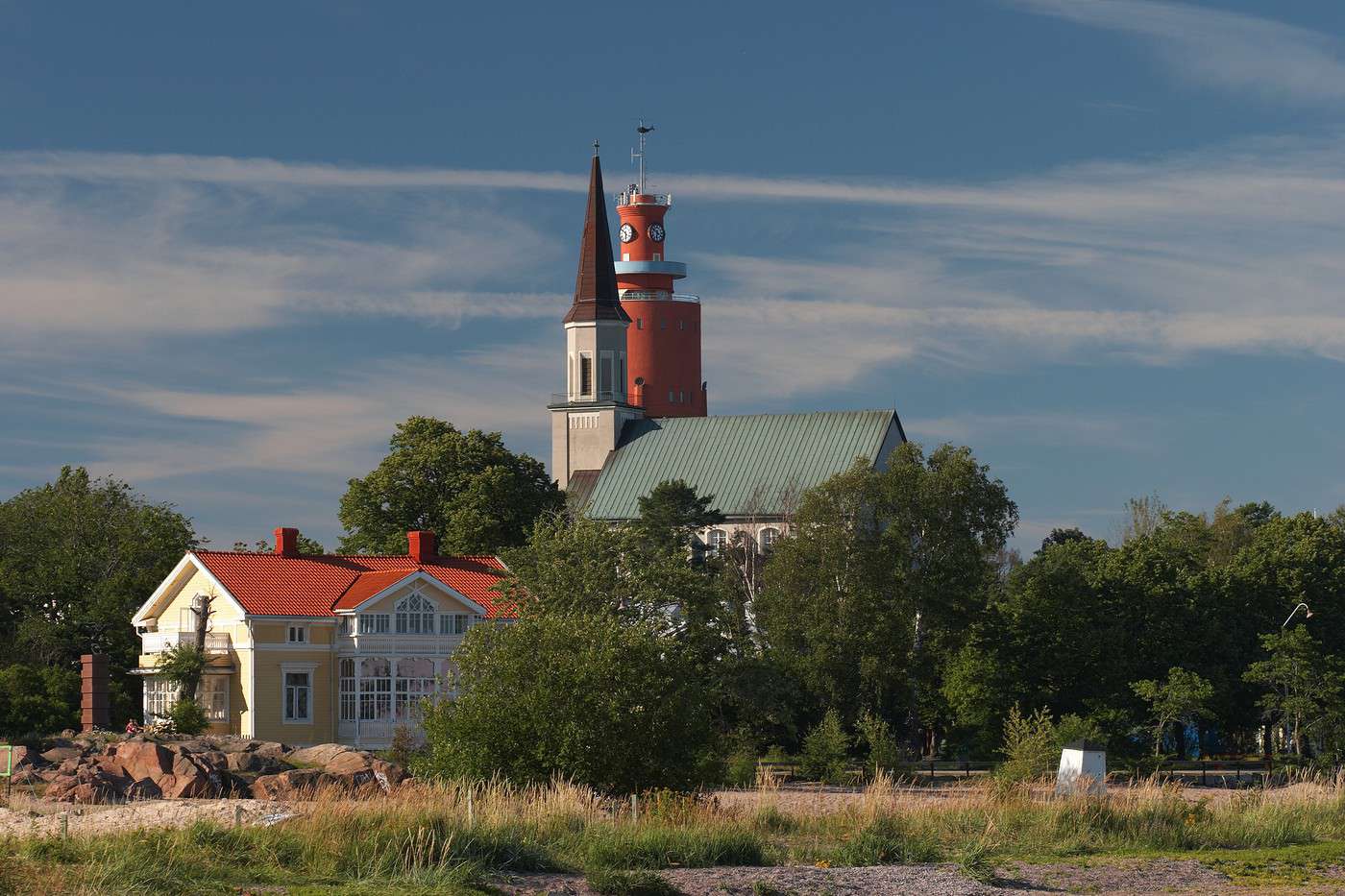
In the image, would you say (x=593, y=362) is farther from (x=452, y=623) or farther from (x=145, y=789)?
(x=145, y=789)

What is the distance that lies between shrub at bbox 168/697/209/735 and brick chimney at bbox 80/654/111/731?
1.80 meters

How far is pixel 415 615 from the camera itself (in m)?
61.7

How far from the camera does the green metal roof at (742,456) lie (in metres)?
102

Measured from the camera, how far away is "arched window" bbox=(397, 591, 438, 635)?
2418 inches

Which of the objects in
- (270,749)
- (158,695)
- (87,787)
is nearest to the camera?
(87,787)

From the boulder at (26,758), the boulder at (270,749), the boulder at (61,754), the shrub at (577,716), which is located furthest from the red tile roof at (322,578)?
the shrub at (577,716)

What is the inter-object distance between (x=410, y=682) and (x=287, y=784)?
26184mm

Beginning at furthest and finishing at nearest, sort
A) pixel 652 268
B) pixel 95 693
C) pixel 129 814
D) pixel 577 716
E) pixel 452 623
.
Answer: pixel 652 268, pixel 452 623, pixel 95 693, pixel 577 716, pixel 129 814

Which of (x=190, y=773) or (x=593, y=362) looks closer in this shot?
(x=190, y=773)

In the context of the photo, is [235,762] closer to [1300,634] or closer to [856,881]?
[856,881]

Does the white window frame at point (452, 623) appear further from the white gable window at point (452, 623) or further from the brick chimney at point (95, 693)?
the brick chimney at point (95, 693)

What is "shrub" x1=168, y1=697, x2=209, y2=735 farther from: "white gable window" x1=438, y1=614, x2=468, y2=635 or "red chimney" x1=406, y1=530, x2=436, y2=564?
"red chimney" x1=406, y1=530, x2=436, y2=564

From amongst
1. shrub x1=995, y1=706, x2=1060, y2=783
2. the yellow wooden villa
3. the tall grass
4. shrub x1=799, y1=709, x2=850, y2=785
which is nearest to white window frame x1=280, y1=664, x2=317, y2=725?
the yellow wooden villa

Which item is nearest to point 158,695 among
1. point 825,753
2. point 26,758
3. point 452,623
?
point 452,623
